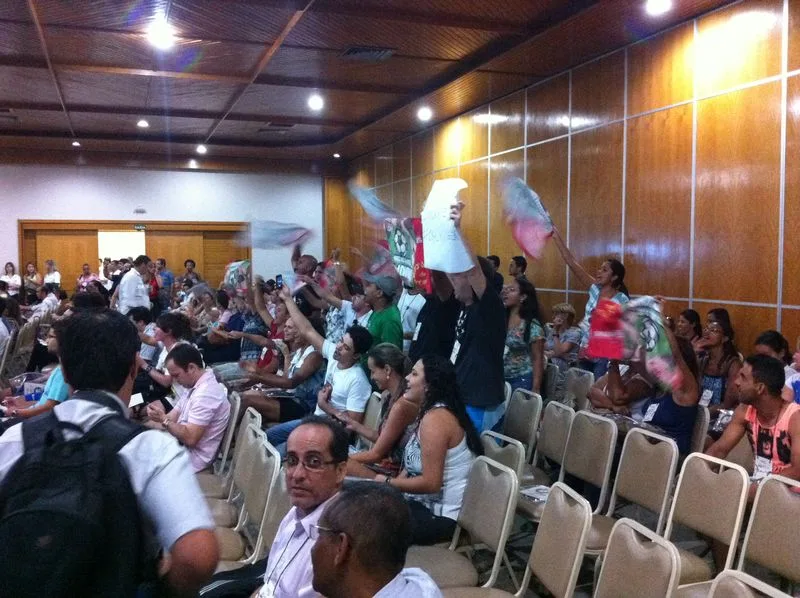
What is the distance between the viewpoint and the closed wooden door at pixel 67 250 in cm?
1445

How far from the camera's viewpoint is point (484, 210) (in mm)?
9586

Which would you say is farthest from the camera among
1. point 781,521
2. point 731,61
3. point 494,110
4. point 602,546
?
point 494,110

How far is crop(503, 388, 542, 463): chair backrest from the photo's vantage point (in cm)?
413

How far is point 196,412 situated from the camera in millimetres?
3826

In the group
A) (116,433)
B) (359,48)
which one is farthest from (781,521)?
(359,48)

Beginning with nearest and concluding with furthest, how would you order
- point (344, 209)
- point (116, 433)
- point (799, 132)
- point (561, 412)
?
1. point (116, 433)
2. point (561, 412)
3. point (799, 132)
4. point (344, 209)

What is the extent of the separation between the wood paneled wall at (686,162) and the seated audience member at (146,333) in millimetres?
4108

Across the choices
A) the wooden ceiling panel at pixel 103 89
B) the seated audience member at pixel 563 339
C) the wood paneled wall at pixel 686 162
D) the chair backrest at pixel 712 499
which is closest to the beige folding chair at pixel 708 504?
the chair backrest at pixel 712 499

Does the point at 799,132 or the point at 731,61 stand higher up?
the point at 731,61

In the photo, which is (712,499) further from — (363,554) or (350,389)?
(350,389)

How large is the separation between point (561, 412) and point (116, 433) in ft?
9.59

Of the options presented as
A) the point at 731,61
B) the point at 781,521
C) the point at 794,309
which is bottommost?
the point at 781,521

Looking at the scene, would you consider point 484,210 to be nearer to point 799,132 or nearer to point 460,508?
point 799,132

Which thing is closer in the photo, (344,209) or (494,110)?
(494,110)
